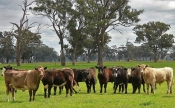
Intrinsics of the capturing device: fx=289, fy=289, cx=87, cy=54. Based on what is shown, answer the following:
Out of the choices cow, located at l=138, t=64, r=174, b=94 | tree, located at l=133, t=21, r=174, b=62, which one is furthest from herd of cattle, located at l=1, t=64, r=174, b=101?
tree, located at l=133, t=21, r=174, b=62

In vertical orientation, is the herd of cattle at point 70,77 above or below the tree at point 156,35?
below

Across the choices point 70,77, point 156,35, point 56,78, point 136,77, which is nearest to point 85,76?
point 70,77

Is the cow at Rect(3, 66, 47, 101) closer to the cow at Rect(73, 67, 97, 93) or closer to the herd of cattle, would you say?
the herd of cattle

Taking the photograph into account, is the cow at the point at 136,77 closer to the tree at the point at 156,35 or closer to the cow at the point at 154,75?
the cow at the point at 154,75

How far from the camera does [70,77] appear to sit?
17375 millimetres

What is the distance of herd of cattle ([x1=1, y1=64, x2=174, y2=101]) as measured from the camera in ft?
47.5

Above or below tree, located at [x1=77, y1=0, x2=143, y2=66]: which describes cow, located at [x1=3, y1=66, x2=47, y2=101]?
below

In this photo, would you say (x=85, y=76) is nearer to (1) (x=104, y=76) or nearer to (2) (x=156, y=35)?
(1) (x=104, y=76)

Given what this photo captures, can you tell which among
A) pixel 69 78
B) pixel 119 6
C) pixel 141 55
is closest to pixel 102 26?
pixel 119 6

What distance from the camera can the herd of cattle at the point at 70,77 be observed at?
47.5 ft

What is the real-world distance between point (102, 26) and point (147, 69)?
37.0 m

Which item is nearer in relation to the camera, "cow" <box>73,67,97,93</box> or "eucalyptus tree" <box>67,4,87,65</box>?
"cow" <box>73,67,97,93</box>

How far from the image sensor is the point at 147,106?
12328 mm

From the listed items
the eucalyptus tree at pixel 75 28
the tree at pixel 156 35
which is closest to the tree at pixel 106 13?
the eucalyptus tree at pixel 75 28
